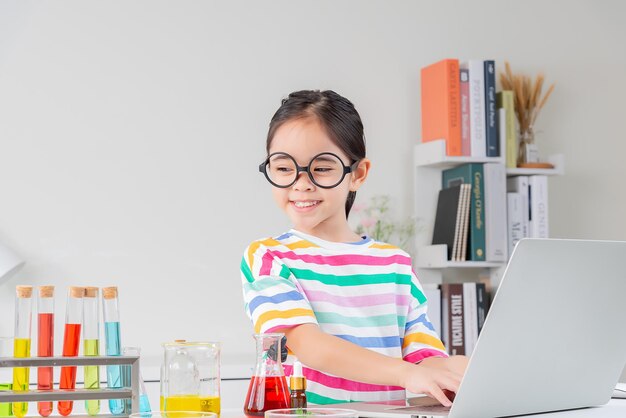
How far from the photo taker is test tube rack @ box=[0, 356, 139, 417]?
3.14ft

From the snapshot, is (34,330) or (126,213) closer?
(34,330)

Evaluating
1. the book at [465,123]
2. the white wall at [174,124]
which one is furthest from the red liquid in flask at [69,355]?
the book at [465,123]

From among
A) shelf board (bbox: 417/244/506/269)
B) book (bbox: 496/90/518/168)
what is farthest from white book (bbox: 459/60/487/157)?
shelf board (bbox: 417/244/506/269)

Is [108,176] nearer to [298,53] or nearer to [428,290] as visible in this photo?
[298,53]

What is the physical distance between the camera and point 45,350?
0.99m

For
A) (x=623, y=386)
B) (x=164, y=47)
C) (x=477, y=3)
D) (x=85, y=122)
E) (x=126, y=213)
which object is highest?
(x=477, y=3)

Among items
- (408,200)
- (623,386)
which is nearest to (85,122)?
(408,200)

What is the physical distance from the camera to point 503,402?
1.02 m

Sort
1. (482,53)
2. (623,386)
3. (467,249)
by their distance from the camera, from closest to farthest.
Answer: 1. (623,386)
2. (467,249)
3. (482,53)

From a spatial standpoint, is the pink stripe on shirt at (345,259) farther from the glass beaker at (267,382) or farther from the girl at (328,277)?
the glass beaker at (267,382)

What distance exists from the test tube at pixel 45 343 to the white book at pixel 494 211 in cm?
238

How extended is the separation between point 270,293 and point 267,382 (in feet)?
0.89

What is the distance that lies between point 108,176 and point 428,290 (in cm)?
115

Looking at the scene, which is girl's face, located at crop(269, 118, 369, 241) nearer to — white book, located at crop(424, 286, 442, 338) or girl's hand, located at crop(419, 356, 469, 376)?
girl's hand, located at crop(419, 356, 469, 376)
